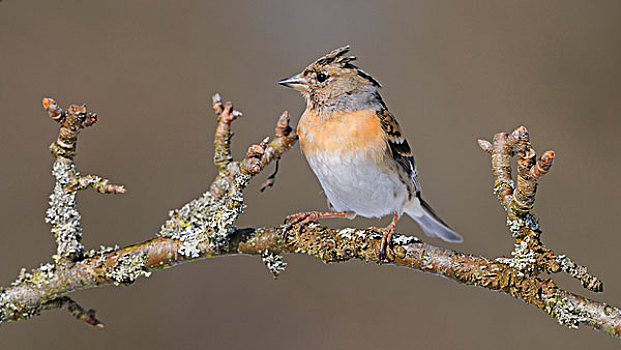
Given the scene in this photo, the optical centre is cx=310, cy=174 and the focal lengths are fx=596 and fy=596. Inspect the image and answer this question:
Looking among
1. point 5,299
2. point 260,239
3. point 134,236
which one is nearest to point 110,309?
point 134,236

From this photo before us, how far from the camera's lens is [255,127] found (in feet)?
9.05

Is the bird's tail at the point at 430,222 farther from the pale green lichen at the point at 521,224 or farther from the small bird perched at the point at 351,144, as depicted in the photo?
the pale green lichen at the point at 521,224

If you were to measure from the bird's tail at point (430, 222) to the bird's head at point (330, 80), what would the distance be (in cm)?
42

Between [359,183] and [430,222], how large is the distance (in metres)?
0.41

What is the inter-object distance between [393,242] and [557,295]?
1.12 ft

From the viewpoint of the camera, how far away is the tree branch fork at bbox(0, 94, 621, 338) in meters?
1.15

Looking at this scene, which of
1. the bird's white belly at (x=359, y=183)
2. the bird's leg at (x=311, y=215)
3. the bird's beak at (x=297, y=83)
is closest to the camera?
the bird's leg at (x=311, y=215)

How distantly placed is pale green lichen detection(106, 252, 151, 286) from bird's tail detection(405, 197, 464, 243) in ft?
3.03

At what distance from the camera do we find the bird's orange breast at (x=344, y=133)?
1747mm

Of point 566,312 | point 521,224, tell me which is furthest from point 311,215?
point 566,312

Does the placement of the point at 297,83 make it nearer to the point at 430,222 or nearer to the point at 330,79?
the point at 330,79

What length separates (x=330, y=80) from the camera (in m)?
1.84

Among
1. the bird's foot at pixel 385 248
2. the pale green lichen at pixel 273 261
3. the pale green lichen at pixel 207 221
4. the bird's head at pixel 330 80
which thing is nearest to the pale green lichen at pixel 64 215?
the pale green lichen at pixel 207 221

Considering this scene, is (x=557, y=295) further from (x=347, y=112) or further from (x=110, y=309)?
(x=110, y=309)
